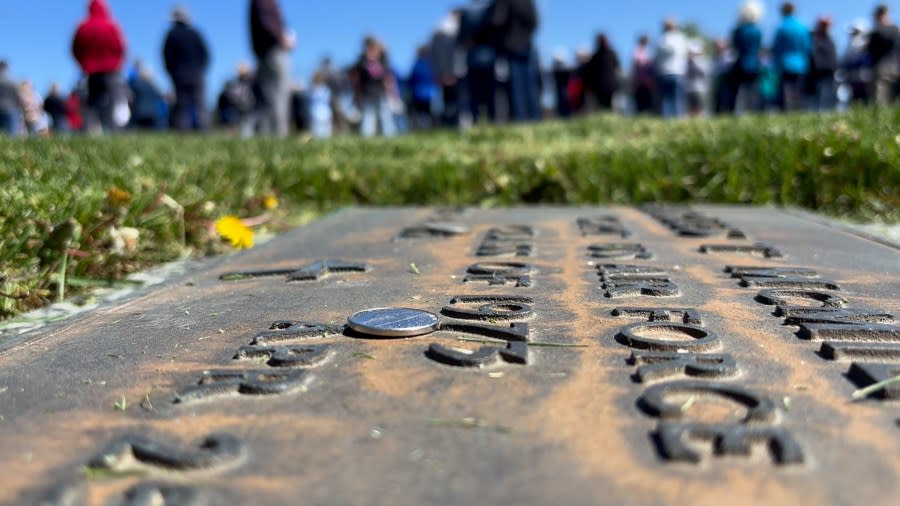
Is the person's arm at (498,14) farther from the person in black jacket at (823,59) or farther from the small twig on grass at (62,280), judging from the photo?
the small twig on grass at (62,280)

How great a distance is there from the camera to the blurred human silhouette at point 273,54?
7.99m

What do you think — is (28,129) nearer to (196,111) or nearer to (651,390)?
(196,111)

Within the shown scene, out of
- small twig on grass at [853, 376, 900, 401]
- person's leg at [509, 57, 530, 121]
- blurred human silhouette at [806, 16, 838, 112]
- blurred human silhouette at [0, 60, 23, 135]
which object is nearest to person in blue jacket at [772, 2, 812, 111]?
blurred human silhouette at [806, 16, 838, 112]

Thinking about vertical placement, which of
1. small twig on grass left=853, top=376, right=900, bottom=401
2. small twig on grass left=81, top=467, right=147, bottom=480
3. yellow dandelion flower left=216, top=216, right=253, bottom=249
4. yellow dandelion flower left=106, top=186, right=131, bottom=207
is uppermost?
yellow dandelion flower left=106, top=186, right=131, bottom=207

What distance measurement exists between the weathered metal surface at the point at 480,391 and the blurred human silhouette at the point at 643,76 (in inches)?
384

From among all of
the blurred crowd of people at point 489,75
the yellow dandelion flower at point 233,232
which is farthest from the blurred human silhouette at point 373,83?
the yellow dandelion flower at point 233,232

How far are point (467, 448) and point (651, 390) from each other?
1.12 ft

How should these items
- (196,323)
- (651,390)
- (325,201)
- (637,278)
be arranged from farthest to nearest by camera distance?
(325,201)
(637,278)
(196,323)
(651,390)

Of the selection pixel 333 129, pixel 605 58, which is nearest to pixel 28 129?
pixel 333 129

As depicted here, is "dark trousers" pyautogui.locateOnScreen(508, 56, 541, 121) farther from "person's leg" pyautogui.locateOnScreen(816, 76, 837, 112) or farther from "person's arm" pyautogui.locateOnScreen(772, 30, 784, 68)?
"person's leg" pyautogui.locateOnScreen(816, 76, 837, 112)

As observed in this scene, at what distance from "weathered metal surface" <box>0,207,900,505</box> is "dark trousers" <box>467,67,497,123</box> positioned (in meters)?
6.79

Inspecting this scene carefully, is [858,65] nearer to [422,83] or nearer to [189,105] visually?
[422,83]

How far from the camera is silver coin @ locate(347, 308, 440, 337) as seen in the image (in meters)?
1.63

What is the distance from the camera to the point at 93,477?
104 cm
